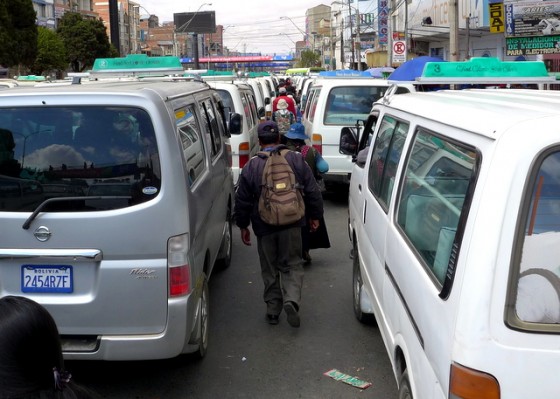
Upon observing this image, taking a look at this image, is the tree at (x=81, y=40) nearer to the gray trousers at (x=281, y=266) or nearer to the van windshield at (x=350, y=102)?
the van windshield at (x=350, y=102)

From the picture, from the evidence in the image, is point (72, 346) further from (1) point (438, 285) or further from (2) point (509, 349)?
(2) point (509, 349)

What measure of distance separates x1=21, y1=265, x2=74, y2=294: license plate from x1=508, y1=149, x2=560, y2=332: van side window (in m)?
2.65

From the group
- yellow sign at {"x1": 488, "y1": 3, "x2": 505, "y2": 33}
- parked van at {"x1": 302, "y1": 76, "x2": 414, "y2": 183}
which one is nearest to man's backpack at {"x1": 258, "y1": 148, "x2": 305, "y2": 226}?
parked van at {"x1": 302, "y1": 76, "x2": 414, "y2": 183}

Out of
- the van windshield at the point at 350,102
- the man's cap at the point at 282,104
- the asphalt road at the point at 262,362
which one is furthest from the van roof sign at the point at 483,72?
the man's cap at the point at 282,104

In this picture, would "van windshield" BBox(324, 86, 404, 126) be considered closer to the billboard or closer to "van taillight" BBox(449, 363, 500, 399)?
"van taillight" BBox(449, 363, 500, 399)

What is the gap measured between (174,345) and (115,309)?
41 cm

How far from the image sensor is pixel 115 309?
3877 millimetres

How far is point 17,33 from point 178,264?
114ft

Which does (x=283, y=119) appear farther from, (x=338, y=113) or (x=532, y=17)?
(x=532, y=17)

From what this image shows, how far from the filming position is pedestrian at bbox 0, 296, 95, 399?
161 cm

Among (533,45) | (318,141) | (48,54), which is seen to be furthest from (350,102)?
(48,54)

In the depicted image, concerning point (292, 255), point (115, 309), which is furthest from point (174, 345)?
point (292, 255)

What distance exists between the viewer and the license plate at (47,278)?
12.7ft

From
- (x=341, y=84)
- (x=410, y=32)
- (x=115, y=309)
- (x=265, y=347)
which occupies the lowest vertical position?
(x=265, y=347)
